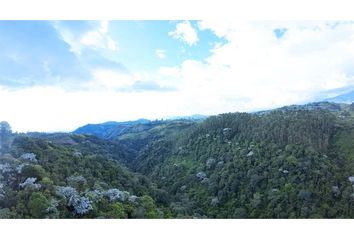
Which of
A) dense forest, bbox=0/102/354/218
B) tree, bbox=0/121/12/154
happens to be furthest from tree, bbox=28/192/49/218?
tree, bbox=0/121/12/154

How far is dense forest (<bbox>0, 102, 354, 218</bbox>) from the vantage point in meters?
19.9

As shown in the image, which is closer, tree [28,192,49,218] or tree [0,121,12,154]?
tree [28,192,49,218]

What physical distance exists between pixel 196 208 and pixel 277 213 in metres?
8.24

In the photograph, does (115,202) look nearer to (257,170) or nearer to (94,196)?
(94,196)

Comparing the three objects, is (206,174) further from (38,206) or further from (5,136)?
(38,206)

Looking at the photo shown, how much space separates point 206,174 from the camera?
50250 millimetres

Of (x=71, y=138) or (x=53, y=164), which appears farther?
(x=71, y=138)

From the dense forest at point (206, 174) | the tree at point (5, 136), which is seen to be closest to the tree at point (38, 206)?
the dense forest at point (206, 174)

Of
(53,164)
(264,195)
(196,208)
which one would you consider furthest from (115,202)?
(264,195)

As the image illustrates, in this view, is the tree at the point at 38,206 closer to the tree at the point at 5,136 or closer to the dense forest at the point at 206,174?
the dense forest at the point at 206,174

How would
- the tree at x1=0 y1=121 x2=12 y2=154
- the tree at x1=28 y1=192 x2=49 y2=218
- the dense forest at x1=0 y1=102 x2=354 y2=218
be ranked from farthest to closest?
1. the tree at x1=0 y1=121 x2=12 y2=154
2. the dense forest at x1=0 y1=102 x2=354 y2=218
3. the tree at x1=28 y1=192 x2=49 y2=218

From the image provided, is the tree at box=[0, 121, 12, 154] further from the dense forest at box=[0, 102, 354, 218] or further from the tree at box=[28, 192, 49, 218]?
the tree at box=[28, 192, 49, 218]

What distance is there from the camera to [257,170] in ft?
147

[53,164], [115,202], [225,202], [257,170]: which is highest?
[53,164]
